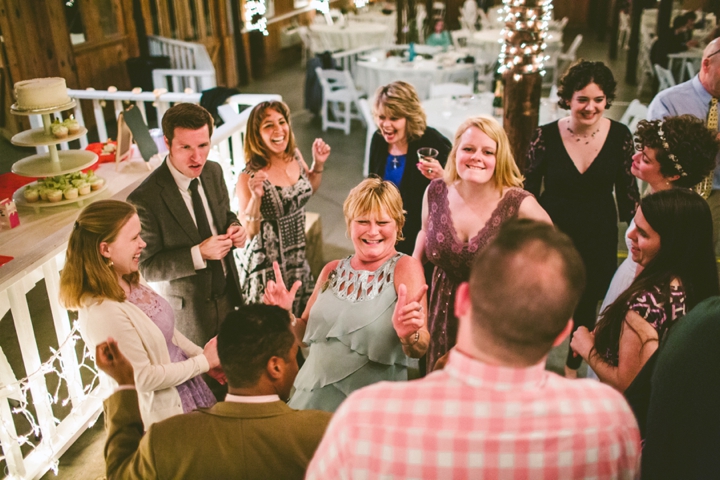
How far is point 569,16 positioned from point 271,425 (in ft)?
51.7

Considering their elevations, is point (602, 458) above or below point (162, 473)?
above

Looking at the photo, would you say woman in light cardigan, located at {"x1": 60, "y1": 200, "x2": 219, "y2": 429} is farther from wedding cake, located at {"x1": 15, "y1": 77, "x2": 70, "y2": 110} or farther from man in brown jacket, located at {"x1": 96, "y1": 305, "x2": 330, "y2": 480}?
wedding cake, located at {"x1": 15, "y1": 77, "x2": 70, "y2": 110}

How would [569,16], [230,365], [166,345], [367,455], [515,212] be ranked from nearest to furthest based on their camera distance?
[367,455] < [230,365] < [166,345] < [515,212] < [569,16]

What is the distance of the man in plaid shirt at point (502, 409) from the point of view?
3.06 ft

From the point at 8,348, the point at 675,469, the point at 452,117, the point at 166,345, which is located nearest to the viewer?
the point at 675,469

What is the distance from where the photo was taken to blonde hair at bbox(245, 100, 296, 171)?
275cm

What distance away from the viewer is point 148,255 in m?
2.30

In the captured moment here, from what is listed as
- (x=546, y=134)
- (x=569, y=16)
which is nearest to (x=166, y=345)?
Result: (x=546, y=134)

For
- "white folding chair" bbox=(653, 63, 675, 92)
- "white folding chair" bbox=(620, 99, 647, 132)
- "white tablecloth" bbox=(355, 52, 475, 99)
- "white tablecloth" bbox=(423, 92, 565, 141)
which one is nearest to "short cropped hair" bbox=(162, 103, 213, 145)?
"white tablecloth" bbox=(423, 92, 565, 141)

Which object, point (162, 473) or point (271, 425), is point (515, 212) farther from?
point (162, 473)

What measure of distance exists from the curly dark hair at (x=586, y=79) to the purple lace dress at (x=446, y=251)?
2.33 ft

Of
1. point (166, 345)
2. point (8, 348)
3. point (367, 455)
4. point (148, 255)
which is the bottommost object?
point (8, 348)

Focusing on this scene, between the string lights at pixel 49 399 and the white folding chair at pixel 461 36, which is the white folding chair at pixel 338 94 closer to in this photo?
the white folding chair at pixel 461 36

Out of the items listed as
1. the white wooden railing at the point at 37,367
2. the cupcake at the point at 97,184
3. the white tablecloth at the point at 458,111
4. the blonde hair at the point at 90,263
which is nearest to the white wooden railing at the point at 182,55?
the white tablecloth at the point at 458,111
